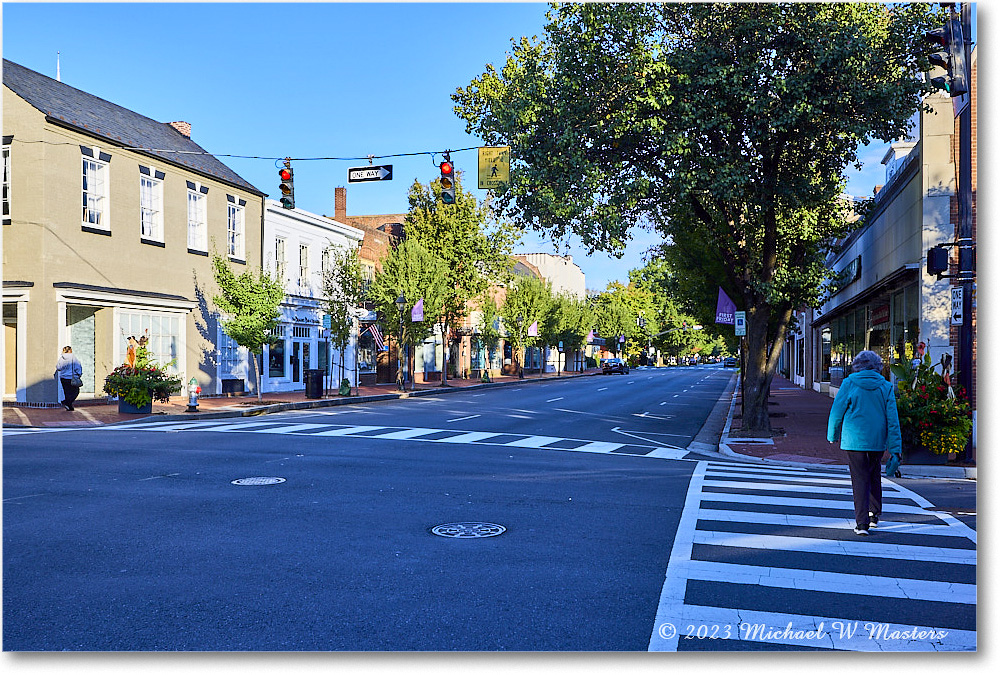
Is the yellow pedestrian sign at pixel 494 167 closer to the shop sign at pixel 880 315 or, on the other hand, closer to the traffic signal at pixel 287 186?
the traffic signal at pixel 287 186

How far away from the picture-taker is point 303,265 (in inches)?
1438

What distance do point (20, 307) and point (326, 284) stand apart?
13355 mm

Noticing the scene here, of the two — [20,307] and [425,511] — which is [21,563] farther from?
[20,307]

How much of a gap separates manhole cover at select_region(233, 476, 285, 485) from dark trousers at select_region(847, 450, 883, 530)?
672 cm

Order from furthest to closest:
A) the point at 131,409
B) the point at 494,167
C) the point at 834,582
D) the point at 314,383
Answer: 1. the point at 314,383
2. the point at 131,409
3. the point at 494,167
4. the point at 834,582

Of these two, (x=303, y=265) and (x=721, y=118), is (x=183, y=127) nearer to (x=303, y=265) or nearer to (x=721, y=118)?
(x=303, y=265)

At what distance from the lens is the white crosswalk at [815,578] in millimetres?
5078

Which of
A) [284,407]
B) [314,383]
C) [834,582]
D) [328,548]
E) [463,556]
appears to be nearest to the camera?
[834,582]

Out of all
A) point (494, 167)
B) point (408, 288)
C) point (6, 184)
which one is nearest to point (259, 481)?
point (494, 167)

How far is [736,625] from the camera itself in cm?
523

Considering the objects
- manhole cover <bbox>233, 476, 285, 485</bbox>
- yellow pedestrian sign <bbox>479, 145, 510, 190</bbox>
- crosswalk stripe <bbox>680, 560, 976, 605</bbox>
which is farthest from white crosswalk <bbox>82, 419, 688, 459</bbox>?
crosswalk stripe <bbox>680, 560, 976, 605</bbox>

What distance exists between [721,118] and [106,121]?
19382 millimetres

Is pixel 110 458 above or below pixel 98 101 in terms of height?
below

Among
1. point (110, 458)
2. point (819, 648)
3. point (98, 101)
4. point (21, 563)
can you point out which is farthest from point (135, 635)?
point (98, 101)
